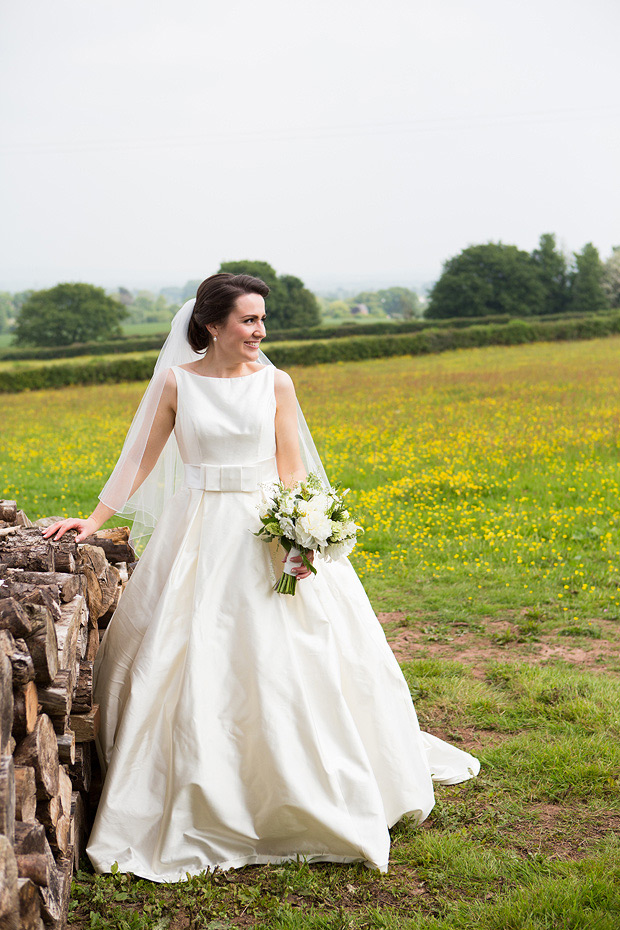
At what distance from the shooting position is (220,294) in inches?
172

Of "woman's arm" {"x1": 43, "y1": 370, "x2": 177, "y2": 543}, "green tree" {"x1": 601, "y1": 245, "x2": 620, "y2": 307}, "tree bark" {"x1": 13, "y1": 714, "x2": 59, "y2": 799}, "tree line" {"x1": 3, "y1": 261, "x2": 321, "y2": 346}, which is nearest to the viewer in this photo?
"tree bark" {"x1": 13, "y1": 714, "x2": 59, "y2": 799}

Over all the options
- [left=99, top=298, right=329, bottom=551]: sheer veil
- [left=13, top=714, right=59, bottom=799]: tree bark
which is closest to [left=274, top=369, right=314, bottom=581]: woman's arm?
[left=99, top=298, right=329, bottom=551]: sheer veil

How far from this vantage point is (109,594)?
4664 mm

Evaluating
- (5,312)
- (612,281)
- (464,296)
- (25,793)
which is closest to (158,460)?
(25,793)

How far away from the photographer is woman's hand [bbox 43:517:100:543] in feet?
13.7

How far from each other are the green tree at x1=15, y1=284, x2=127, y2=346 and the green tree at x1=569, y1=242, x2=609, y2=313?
4613 centimetres

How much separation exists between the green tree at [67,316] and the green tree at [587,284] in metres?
46.1

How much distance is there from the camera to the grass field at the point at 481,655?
352cm

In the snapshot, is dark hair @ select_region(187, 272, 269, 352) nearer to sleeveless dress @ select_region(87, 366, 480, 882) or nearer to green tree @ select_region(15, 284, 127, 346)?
sleeveless dress @ select_region(87, 366, 480, 882)

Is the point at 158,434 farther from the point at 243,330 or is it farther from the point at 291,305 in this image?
the point at 291,305

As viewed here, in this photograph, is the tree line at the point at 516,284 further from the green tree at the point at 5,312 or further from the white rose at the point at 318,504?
the white rose at the point at 318,504

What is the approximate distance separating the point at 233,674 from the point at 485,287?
3190 inches

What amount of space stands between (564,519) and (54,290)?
76603 mm

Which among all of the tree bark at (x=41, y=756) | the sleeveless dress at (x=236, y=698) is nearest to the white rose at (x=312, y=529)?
the sleeveless dress at (x=236, y=698)
